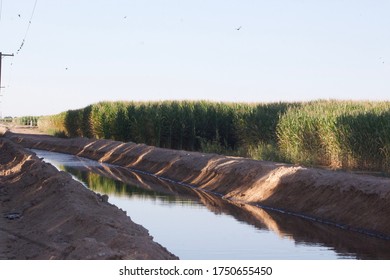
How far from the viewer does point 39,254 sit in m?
12.4

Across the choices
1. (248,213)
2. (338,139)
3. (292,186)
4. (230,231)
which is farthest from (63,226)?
(338,139)

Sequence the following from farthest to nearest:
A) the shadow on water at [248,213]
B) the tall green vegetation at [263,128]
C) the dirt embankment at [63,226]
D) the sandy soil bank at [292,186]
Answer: the tall green vegetation at [263,128]
the sandy soil bank at [292,186]
the shadow on water at [248,213]
the dirt embankment at [63,226]

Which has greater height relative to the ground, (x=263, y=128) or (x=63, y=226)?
Answer: (x=263, y=128)

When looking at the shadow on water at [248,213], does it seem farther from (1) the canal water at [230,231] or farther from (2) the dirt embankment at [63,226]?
(2) the dirt embankment at [63,226]

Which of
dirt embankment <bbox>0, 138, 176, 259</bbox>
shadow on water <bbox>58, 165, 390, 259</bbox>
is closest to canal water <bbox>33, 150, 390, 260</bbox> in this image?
shadow on water <bbox>58, 165, 390, 259</bbox>

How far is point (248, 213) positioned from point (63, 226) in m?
6.85

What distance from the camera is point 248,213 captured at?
66.9ft

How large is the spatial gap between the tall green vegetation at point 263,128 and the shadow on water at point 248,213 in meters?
6.25

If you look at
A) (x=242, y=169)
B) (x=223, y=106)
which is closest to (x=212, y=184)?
(x=242, y=169)

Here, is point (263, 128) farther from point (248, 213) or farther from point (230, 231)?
point (230, 231)

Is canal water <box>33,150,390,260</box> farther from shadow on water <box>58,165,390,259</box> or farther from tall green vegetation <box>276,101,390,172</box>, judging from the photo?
tall green vegetation <box>276,101,390,172</box>

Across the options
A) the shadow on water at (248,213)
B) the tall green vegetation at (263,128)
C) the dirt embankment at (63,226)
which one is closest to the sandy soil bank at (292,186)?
the shadow on water at (248,213)

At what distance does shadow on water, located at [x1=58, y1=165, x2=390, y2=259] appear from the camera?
1529cm

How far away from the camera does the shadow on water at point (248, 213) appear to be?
1529 centimetres
